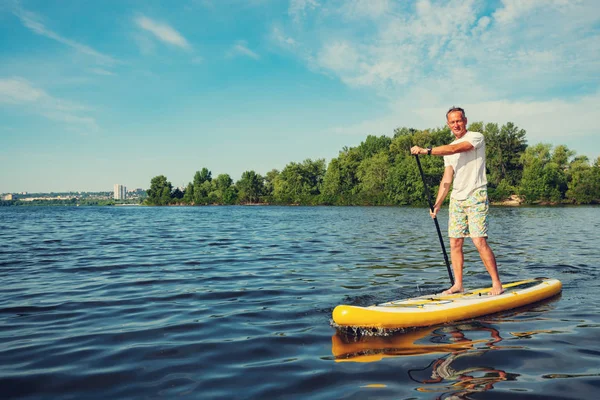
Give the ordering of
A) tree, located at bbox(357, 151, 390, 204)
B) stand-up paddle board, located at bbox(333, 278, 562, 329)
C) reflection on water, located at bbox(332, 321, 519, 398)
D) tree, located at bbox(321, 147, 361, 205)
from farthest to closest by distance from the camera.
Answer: tree, located at bbox(321, 147, 361, 205) → tree, located at bbox(357, 151, 390, 204) → stand-up paddle board, located at bbox(333, 278, 562, 329) → reflection on water, located at bbox(332, 321, 519, 398)

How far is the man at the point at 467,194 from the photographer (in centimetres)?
652

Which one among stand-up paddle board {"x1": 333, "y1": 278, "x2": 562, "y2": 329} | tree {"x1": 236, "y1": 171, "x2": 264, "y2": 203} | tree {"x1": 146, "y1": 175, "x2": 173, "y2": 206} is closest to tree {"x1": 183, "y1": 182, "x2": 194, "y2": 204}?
tree {"x1": 146, "y1": 175, "x2": 173, "y2": 206}

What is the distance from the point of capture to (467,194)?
6629 millimetres

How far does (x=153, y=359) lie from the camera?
14.7 ft

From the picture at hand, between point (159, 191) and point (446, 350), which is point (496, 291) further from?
point (159, 191)

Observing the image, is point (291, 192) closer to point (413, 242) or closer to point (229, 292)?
point (413, 242)

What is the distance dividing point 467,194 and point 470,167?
42 centimetres

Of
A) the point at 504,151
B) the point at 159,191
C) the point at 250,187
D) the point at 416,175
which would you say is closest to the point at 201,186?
the point at 159,191

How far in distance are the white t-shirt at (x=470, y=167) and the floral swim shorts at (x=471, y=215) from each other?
97 millimetres

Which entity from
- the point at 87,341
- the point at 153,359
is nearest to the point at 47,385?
the point at 153,359

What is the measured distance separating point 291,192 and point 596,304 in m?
104

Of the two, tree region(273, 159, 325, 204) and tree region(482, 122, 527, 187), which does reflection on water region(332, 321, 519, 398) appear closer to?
tree region(482, 122, 527, 187)

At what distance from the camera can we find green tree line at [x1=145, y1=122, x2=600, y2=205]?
75.5 m

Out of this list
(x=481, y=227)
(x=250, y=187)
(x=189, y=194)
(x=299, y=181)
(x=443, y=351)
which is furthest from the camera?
(x=189, y=194)
